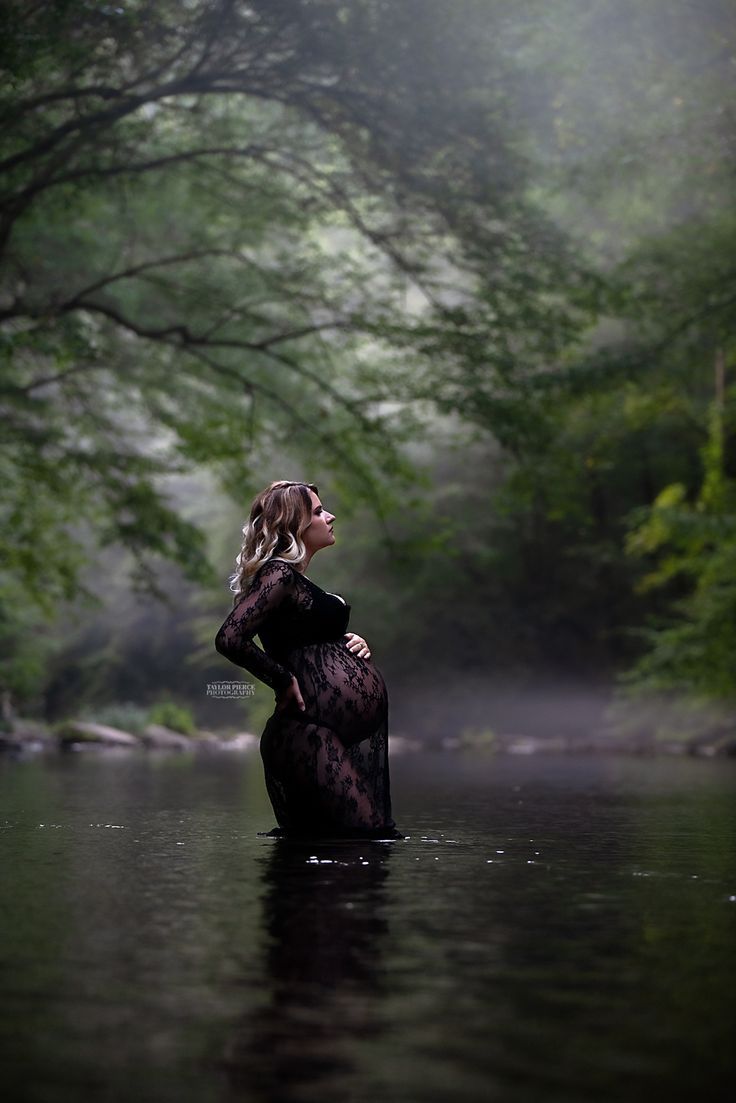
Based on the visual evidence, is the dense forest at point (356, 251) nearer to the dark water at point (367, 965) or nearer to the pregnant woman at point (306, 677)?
the pregnant woman at point (306, 677)

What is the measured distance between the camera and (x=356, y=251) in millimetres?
21594

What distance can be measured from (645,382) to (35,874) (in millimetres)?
14034

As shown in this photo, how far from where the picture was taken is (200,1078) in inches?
107

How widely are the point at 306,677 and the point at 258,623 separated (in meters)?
0.36

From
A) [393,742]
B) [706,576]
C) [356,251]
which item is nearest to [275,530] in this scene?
[356,251]

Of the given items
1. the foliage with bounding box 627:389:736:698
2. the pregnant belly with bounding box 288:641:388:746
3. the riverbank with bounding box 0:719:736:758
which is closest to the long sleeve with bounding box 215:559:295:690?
the pregnant belly with bounding box 288:641:388:746

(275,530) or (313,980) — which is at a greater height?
(275,530)

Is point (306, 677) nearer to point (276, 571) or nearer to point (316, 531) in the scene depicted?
point (276, 571)

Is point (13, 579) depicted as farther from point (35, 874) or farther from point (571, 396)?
point (35, 874)

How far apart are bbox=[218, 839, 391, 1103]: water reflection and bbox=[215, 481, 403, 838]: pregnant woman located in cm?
77

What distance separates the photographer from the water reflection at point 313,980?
278 centimetres

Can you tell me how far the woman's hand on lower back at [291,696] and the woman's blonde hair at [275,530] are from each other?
0.49 m

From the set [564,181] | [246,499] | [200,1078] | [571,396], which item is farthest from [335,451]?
[200,1078]

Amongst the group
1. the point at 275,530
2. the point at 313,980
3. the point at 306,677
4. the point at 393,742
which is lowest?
the point at 313,980
